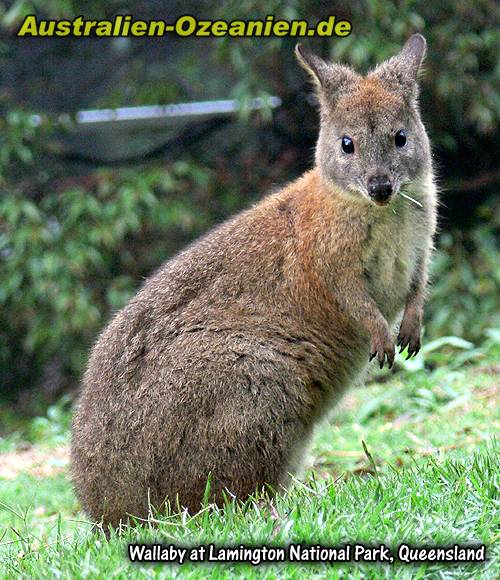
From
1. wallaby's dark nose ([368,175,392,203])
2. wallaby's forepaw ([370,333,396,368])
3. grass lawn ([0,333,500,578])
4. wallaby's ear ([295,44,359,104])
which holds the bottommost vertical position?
grass lawn ([0,333,500,578])

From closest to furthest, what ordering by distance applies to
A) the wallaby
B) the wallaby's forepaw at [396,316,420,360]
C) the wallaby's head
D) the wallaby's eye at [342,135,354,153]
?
the wallaby < the wallaby's head < the wallaby's eye at [342,135,354,153] < the wallaby's forepaw at [396,316,420,360]

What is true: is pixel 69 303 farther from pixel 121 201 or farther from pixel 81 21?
pixel 81 21

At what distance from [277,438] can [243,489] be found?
0.86ft

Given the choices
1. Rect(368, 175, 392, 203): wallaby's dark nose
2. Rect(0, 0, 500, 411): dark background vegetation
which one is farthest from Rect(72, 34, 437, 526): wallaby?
Rect(0, 0, 500, 411): dark background vegetation

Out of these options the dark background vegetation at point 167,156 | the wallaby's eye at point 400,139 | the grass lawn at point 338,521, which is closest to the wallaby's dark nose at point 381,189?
the wallaby's eye at point 400,139

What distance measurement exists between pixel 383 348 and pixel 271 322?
52cm

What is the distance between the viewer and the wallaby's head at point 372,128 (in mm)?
4406

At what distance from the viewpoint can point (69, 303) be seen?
8.73 metres

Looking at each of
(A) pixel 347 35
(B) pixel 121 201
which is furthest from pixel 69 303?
(A) pixel 347 35

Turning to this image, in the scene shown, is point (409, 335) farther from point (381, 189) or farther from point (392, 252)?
point (381, 189)

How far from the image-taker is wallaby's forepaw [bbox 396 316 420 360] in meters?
4.69

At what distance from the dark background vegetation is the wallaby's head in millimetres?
3360

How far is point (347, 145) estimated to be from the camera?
4559mm

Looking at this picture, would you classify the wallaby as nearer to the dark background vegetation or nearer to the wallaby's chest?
the wallaby's chest
